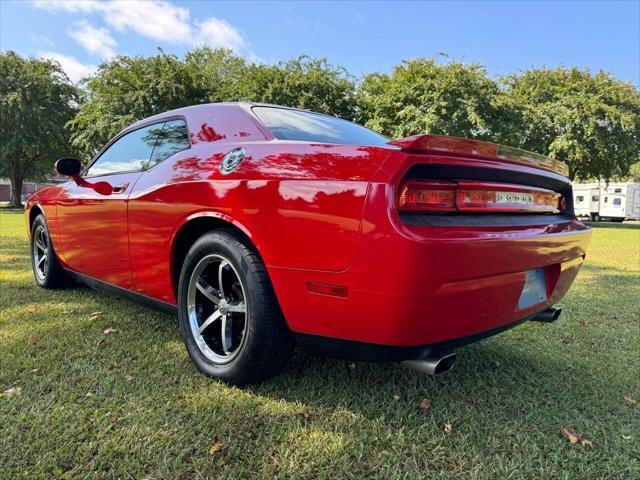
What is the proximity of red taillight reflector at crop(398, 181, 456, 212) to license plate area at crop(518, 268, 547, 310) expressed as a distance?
53 cm

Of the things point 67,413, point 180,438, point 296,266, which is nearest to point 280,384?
point 180,438

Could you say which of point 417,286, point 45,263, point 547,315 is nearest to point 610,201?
point 547,315

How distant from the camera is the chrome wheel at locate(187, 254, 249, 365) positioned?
2.21 metres

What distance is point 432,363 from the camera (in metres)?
1.72

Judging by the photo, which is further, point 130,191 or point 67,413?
point 130,191

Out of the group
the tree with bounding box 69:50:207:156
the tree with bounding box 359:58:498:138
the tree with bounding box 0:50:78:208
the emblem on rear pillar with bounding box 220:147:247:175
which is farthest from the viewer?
the tree with bounding box 0:50:78:208

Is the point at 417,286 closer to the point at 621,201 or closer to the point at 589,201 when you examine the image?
the point at 621,201

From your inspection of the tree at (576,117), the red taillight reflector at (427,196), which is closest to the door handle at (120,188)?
the red taillight reflector at (427,196)

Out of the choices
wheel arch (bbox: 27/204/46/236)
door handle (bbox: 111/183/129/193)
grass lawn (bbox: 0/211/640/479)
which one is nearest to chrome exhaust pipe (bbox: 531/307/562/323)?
grass lawn (bbox: 0/211/640/479)

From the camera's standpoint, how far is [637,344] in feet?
10.5

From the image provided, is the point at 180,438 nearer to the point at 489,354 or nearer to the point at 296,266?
the point at 296,266

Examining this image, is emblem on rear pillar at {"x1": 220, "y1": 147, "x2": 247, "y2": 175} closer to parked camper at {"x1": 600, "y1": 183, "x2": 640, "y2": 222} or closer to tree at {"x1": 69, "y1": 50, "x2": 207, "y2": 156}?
tree at {"x1": 69, "y1": 50, "x2": 207, "y2": 156}

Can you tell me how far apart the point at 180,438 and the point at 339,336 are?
0.75 meters

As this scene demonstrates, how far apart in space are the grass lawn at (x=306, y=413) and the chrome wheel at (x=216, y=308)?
0.59ft
